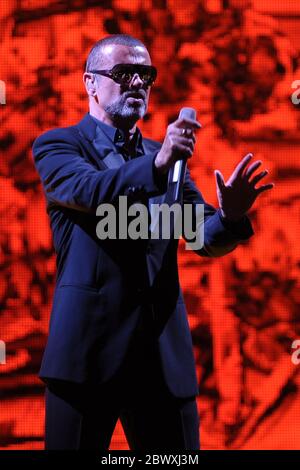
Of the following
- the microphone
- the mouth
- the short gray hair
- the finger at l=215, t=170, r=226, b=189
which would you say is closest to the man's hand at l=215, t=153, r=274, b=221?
the finger at l=215, t=170, r=226, b=189

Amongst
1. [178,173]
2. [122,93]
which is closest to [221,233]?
[178,173]

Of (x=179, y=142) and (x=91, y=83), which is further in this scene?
(x=91, y=83)

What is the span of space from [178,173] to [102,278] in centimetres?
23

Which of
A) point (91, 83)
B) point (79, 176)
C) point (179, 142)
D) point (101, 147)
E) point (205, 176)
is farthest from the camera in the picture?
point (205, 176)

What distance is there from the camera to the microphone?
1203 mm

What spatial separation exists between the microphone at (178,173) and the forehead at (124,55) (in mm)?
269

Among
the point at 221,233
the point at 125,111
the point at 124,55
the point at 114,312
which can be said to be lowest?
the point at 114,312

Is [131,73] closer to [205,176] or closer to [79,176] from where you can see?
[79,176]

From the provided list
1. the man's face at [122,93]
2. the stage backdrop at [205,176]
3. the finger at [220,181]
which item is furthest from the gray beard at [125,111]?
the stage backdrop at [205,176]

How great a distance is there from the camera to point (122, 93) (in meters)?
1.44

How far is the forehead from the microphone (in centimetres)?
27

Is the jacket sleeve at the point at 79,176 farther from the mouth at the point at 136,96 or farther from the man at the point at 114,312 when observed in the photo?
the mouth at the point at 136,96

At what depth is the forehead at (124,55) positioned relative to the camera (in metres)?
1.44
